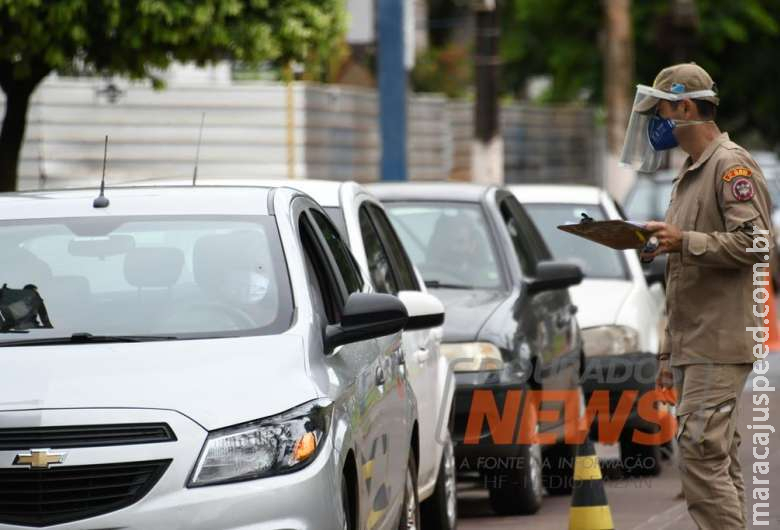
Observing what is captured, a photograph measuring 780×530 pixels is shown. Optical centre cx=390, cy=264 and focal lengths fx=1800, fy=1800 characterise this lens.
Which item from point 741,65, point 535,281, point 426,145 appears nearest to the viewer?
point 535,281

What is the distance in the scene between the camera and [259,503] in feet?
16.6

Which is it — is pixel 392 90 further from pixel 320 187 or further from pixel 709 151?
pixel 709 151

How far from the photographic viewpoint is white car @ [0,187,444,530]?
16.5 ft

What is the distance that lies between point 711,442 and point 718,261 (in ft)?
2.13

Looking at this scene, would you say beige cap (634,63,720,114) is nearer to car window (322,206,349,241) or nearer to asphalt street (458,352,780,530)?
car window (322,206,349,241)

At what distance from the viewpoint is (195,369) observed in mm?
5355

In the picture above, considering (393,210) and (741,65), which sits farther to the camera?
(741,65)

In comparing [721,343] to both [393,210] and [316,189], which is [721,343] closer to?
[316,189]

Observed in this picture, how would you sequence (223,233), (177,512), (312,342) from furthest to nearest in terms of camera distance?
(223,233) → (312,342) → (177,512)

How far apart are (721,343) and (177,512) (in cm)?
237

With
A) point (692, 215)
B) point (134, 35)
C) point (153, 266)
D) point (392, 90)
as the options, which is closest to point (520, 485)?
point (692, 215)

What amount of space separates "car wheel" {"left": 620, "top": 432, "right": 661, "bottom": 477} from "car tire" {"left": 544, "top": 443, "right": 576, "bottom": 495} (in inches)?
16.9

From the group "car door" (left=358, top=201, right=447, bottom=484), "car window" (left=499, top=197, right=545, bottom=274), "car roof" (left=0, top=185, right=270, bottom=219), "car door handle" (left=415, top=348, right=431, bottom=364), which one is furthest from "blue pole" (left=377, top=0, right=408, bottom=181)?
"car roof" (left=0, top=185, right=270, bottom=219)

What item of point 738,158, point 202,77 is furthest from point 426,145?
point 738,158
